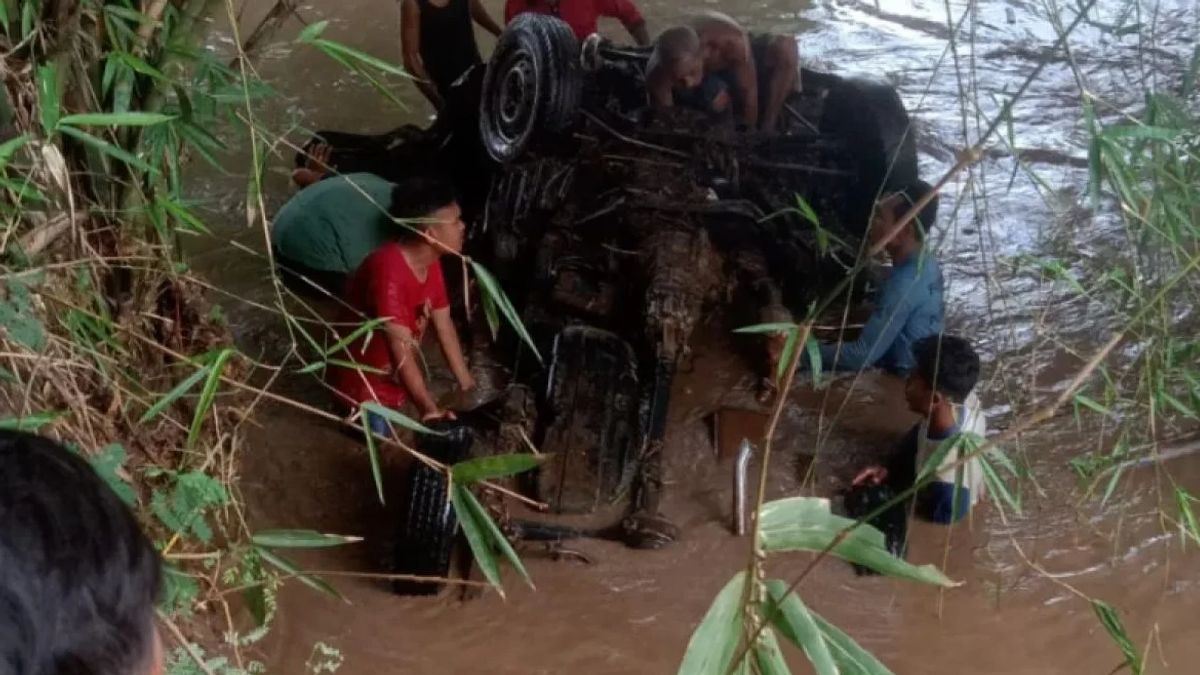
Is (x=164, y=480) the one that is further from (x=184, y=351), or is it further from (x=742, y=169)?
(x=742, y=169)

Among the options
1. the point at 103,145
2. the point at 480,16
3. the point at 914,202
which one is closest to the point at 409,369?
the point at 103,145

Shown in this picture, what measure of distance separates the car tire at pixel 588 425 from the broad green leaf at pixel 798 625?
208cm

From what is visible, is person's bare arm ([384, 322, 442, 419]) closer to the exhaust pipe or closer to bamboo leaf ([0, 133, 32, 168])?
the exhaust pipe

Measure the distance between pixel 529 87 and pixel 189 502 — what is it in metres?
2.68

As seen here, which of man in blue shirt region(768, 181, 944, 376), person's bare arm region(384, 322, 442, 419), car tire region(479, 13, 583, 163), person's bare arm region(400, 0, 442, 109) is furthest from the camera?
person's bare arm region(400, 0, 442, 109)

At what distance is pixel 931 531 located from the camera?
12.2ft

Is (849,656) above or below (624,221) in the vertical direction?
above

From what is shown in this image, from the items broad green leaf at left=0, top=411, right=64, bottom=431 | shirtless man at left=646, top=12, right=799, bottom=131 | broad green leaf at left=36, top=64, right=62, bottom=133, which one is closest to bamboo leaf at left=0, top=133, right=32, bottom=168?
broad green leaf at left=36, top=64, right=62, bottom=133

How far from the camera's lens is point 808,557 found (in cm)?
357

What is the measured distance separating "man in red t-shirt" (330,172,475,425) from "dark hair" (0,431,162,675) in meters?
2.41

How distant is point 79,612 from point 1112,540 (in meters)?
3.44

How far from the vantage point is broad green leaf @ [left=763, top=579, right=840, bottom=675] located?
1.35 meters

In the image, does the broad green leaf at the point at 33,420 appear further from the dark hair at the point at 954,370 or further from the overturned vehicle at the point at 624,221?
the dark hair at the point at 954,370

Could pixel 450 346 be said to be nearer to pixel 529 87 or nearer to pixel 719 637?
pixel 529 87
